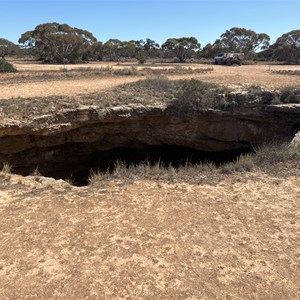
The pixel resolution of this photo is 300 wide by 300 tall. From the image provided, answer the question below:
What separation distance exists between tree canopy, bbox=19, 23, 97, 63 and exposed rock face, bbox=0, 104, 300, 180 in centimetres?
2646

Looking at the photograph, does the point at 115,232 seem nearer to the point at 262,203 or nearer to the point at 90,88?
the point at 262,203

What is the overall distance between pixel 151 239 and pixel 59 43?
39665 mm

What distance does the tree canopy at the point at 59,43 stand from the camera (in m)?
39.5

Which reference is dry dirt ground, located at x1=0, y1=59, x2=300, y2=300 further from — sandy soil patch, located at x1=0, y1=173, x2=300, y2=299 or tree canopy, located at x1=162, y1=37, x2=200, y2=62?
tree canopy, located at x1=162, y1=37, x2=200, y2=62

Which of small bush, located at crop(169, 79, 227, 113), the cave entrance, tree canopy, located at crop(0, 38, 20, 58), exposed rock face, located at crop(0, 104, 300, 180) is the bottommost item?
the cave entrance

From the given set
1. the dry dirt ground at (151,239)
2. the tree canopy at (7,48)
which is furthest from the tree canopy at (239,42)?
the dry dirt ground at (151,239)

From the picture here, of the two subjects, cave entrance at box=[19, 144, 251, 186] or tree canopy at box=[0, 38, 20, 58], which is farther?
tree canopy at box=[0, 38, 20, 58]

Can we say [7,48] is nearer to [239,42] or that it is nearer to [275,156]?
[239,42]

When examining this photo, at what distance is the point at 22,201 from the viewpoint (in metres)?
6.64

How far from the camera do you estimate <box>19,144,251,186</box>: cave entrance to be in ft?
44.8

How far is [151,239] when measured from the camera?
17.6 ft

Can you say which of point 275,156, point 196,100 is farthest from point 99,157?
point 275,156

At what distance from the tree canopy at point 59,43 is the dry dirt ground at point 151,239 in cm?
3391

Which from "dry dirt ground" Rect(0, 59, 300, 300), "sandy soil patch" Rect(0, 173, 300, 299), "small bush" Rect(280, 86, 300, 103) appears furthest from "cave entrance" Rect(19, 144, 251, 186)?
"sandy soil patch" Rect(0, 173, 300, 299)
